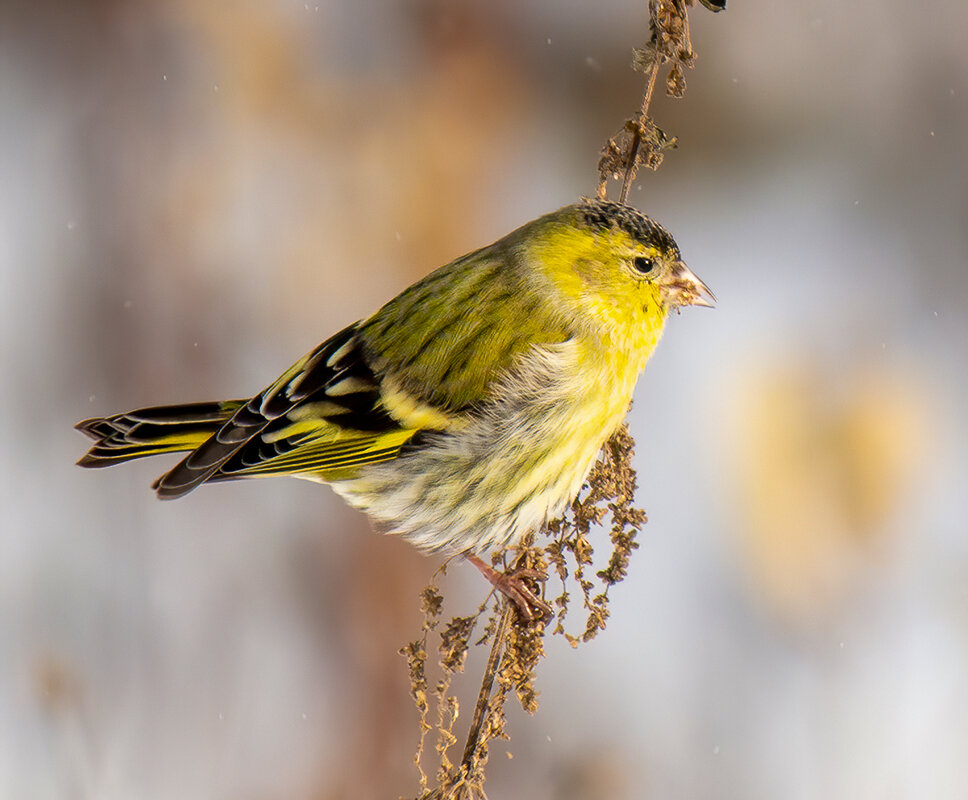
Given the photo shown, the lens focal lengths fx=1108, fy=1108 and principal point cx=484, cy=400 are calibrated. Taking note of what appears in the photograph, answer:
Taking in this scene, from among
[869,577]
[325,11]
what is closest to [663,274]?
[869,577]

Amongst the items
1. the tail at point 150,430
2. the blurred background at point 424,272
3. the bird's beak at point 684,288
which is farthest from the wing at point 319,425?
the blurred background at point 424,272

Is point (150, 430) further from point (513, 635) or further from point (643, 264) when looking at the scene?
point (643, 264)

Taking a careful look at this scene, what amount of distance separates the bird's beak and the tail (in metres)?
0.94

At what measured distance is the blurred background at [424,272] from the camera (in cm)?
340

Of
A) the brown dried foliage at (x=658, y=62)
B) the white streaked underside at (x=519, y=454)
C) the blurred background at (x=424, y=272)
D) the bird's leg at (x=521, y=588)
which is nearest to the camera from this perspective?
the brown dried foliage at (x=658, y=62)

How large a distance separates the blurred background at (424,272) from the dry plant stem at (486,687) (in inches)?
59.1

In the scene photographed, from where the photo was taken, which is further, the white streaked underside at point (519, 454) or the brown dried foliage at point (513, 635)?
the white streaked underside at point (519, 454)

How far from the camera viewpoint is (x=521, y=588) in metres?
2.09

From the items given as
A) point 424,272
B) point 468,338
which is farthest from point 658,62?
point 424,272

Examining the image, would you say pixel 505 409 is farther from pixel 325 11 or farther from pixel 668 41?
pixel 325 11

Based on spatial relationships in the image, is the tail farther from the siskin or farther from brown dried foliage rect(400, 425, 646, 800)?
brown dried foliage rect(400, 425, 646, 800)

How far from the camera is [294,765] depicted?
348 cm

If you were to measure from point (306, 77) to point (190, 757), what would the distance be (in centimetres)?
241

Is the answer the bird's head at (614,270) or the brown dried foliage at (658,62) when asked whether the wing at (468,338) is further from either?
the brown dried foliage at (658,62)
